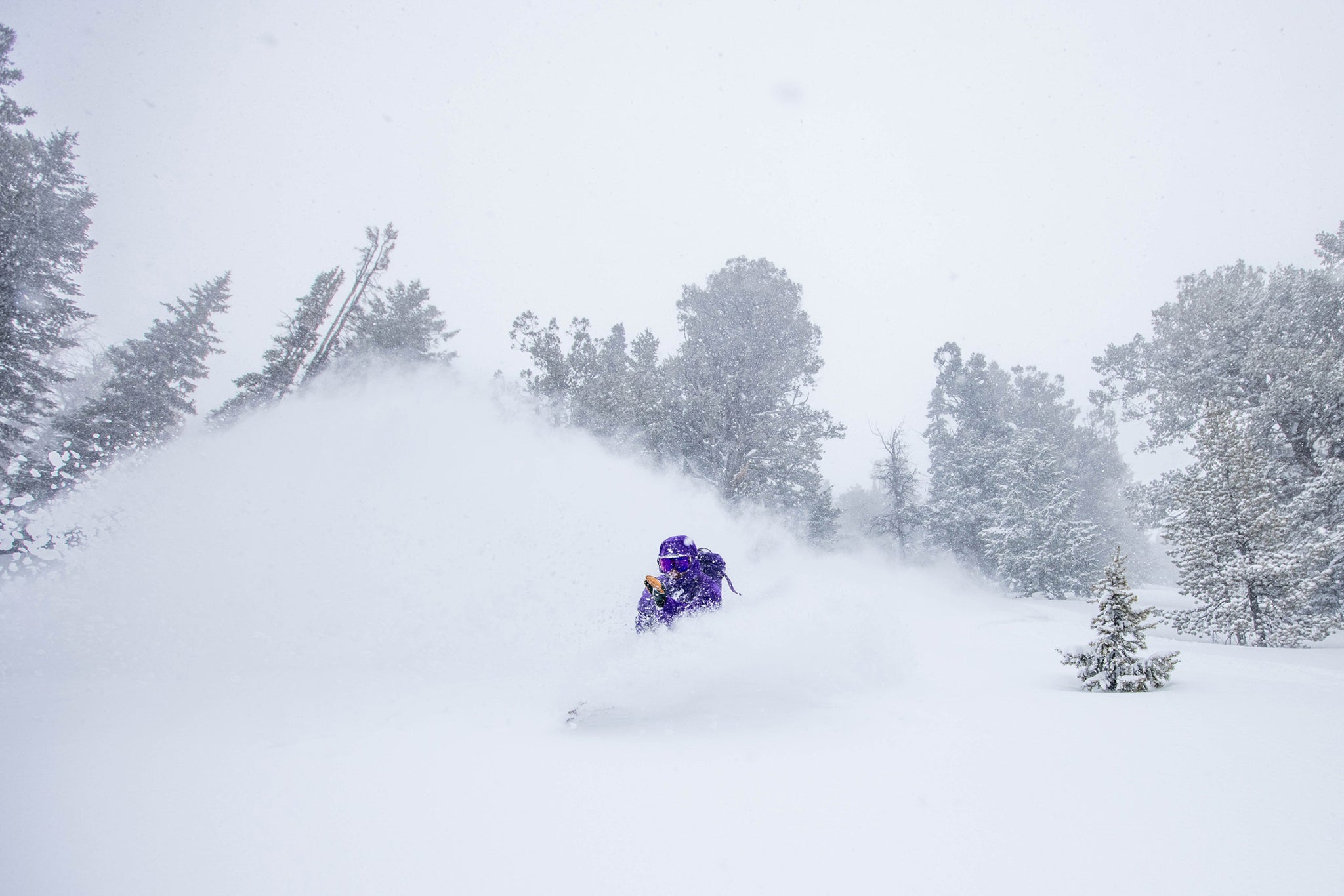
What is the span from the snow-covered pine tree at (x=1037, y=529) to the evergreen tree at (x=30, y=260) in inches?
1505

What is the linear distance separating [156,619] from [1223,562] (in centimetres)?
2265

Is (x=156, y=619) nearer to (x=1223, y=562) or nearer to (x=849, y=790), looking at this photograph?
(x=849, y=790)

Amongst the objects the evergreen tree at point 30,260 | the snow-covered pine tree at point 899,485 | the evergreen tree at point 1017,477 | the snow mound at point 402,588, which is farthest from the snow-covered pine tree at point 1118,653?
the evergreen tree at point 30,260

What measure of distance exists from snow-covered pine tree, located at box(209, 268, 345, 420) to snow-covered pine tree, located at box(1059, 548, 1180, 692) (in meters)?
28.0

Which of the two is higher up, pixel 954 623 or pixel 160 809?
pixel 954 623

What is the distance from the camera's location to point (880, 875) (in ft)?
7.93

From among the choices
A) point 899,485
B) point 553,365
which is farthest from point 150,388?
point 899,485

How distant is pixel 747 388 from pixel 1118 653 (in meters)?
19.0

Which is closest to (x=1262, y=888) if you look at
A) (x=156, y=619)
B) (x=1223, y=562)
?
(x=156, y=619)

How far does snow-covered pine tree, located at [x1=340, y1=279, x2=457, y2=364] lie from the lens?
26500mm

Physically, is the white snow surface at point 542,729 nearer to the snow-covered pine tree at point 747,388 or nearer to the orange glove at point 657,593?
the orange glove at point 657,593

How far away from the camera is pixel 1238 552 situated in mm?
12492

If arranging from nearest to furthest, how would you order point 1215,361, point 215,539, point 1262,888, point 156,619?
point 1262,888 < point 156,619 < point 215,539 < point 1215,361

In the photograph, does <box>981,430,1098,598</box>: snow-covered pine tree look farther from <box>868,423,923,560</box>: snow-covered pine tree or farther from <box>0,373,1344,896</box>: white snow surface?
<box>0,373,1344,896</box>: white snow surface
